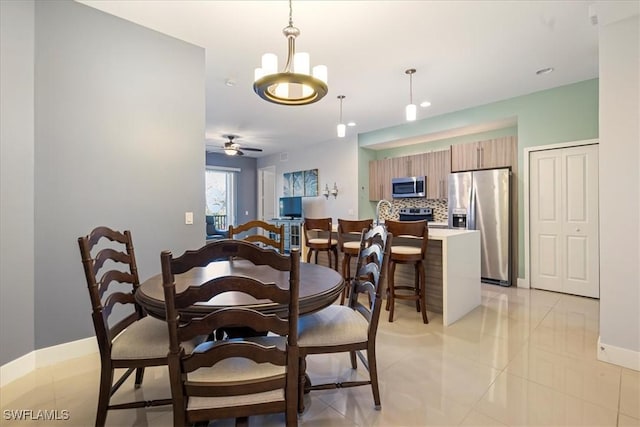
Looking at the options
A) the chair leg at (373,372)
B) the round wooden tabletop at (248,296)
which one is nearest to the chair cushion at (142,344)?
the round wooden tabletop at (248,296)

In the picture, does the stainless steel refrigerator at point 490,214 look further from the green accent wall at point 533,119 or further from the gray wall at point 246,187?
the gray wall at point 246,187

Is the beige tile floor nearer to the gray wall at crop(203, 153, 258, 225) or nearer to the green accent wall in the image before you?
the green accent wall

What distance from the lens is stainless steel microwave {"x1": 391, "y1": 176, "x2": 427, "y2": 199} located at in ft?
18.1

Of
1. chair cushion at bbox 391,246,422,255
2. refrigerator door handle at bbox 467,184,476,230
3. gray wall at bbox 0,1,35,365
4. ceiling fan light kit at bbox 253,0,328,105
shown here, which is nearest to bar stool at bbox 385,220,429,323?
chair cushion at bbox 391,246,422,255

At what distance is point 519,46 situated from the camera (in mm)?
2916

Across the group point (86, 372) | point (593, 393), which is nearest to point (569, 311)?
point (593, 393)

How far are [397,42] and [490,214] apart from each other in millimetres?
2922

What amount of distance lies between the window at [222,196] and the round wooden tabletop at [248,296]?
23.1ft

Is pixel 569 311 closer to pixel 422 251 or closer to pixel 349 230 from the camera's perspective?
pixel 422 251

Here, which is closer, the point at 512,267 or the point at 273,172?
→ the point at 512,267

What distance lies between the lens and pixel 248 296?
53.9 inches

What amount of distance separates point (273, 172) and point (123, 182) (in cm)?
623

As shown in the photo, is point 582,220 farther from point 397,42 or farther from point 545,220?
point 397,42

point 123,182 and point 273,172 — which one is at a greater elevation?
point 273,172
